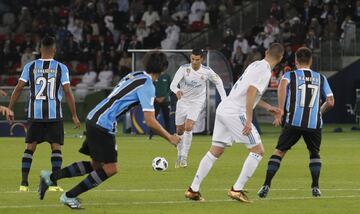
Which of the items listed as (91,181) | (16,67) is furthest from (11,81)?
(91,181)

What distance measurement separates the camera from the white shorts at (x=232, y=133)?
15453 mm

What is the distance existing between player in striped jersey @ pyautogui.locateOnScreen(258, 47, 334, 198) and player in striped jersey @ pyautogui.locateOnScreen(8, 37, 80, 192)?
3.19m

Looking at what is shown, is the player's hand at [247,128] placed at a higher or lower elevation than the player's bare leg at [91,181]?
higher

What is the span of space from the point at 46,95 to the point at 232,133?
10.2ft

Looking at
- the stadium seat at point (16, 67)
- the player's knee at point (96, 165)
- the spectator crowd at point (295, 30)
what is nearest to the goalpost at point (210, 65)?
the spectator crowd at point (295, 30)

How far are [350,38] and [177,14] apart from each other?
850 centimetres

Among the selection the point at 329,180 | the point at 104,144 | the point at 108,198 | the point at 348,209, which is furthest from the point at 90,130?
the point at 329,180

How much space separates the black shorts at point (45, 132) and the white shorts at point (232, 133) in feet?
8.49

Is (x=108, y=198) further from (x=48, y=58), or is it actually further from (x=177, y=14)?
(x=177, y=14)

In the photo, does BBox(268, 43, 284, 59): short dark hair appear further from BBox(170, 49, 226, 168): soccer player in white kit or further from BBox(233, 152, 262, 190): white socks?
BBox(170, 49, 226, 168): soccer player in white kit

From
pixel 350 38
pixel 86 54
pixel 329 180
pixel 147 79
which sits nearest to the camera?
pixel 147 79

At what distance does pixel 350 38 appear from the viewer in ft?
135

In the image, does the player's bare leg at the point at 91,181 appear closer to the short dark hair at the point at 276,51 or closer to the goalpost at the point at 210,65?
the short dark hair at the point at 276,51

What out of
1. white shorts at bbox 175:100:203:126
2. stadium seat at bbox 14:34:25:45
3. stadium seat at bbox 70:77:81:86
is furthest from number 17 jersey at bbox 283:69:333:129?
stadium seat at bbox 14:34:25:45
